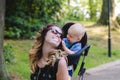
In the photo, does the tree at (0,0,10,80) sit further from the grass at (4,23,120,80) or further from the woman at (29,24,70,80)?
the woman at (29,24,70,80)

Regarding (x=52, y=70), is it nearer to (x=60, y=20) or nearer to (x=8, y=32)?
(x=8, y=32)

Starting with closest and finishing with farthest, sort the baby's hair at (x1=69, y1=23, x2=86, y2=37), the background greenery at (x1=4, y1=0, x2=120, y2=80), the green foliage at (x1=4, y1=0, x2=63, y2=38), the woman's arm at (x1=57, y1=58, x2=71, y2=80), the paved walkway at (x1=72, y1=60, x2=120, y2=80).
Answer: the woman's arm at (x1=57, y1=58, x2=71, y2=80)
the baby's hair at (x1=69, y1=23, x2=86, y2=37)
the paved walkway at (x1=72, y1=60, x2=120, y2=80)
the background greenery at (x1=4, y1=0, x2=120, y2=80)
the green foliage at (x1=4, y1=0, x2=63, y2=38)

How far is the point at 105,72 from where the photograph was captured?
10.2m

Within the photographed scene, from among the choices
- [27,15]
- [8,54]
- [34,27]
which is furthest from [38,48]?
[27,15]

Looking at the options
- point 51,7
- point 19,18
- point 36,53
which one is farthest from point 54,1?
point 36,53

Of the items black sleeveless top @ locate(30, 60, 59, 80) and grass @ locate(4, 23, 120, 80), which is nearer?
black sleeveless top @ locate(30, 60, 59, 80)

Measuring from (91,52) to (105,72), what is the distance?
7.67 ft

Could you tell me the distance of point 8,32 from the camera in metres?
13.0

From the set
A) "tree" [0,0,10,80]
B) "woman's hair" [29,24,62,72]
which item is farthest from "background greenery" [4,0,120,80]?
"woman's hair" [29,24,62,72]

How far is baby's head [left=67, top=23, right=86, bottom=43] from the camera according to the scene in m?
3.78

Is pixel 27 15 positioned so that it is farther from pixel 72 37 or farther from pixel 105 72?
pixel 72 37

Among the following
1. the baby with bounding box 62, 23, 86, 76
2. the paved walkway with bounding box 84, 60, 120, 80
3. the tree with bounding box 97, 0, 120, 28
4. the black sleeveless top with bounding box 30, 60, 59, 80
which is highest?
the baby with bounding box 62, 23, 86, 76

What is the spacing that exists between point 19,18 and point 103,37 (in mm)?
3803

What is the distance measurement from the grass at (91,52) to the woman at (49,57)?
510 centimetres
